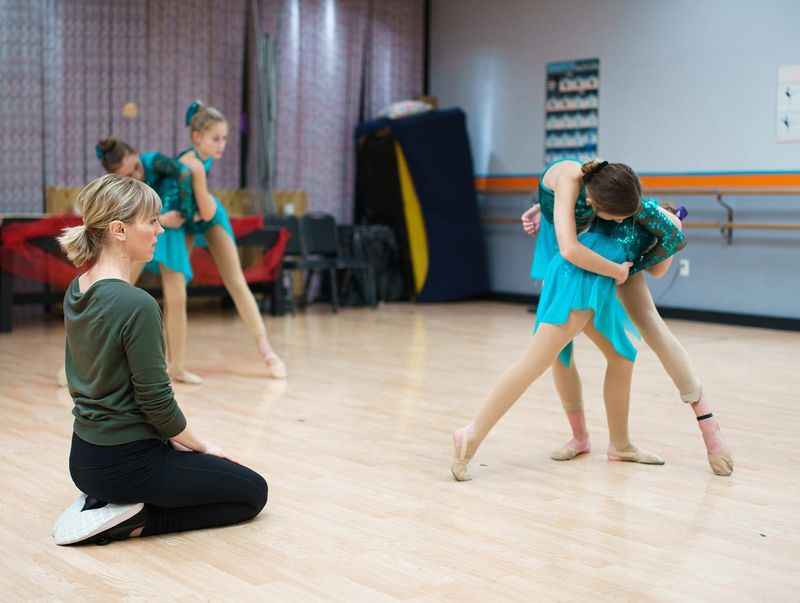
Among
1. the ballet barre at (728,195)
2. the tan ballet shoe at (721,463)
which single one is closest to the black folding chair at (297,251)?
the ballet barre at (728,195)

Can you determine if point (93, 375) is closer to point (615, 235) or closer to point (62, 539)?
point (62, 539)

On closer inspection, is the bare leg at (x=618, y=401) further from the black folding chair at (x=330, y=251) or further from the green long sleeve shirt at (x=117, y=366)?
the black folding chair at (x=330, y=251)

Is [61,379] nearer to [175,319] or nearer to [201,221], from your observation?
[175,319]

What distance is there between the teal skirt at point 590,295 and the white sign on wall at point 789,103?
443 cm

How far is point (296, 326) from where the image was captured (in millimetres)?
6949

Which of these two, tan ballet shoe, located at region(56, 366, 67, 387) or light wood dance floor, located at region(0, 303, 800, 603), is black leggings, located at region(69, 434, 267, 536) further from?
tan ballet shoe, located at region(56, 366, 67, 387)

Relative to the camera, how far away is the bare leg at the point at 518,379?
2.99 meters

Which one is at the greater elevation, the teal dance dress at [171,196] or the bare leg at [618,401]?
the teal dance dress at [171,196]

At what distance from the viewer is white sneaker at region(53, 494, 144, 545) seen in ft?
7.94

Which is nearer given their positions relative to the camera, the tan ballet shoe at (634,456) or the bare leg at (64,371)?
the tan ballet shoe at (634,456)

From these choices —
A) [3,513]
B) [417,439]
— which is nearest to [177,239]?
[417,439]

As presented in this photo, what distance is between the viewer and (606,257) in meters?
3.00

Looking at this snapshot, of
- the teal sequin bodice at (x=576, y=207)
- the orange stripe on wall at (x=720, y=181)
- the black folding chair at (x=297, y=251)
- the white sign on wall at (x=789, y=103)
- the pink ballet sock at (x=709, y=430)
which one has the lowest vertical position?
the pink ballet sock at (x=709, y=430)

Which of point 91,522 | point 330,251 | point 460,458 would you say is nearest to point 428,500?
point 460,458
